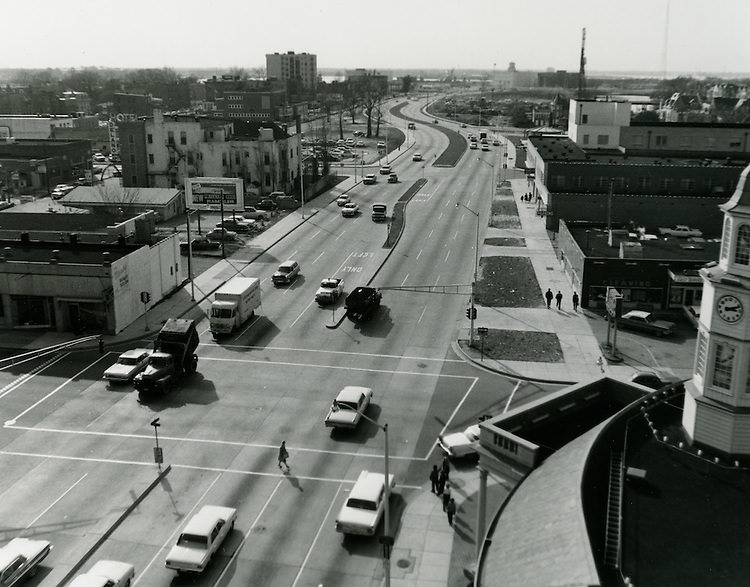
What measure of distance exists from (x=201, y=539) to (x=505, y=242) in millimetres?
56314

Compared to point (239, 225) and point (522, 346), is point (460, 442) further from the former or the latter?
point (239, 225)

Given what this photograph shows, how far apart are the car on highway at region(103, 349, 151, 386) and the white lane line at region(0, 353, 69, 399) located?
13.7 feet

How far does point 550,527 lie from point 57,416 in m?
29.3

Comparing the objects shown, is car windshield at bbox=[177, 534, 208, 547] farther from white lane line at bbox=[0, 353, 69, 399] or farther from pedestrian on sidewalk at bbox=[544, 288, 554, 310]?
pedestrian on sidewalk at bbox=[544, 288, 554, 310]

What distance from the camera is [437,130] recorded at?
197500 mm

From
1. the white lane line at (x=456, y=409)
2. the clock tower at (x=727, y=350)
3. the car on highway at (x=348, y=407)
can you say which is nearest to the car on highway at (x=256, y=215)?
the white lane line at (x=456, y=409)

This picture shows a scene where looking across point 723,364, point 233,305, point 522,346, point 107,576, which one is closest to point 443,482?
point 107,576

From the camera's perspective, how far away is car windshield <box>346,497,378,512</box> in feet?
97.1

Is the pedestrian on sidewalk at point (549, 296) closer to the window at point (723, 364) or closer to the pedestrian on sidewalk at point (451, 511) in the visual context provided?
the pedestrian on sidewalk at point (451, 511)

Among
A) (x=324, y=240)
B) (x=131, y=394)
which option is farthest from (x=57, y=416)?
(x=324, y=240)

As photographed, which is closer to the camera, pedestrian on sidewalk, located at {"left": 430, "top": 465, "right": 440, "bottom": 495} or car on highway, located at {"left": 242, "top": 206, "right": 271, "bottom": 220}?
pedestrian on sidewalk, located at {"left": 430, "top": 465, "right": 440, "bottom": 495}

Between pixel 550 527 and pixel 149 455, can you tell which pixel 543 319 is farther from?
pixel 550 527

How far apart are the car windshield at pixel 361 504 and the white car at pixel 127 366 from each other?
19145 millimetres

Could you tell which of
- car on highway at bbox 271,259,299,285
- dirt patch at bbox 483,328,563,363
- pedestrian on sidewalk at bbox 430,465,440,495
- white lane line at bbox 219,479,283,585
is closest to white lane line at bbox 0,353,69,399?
white lane line at bbox 219,479,283,585
